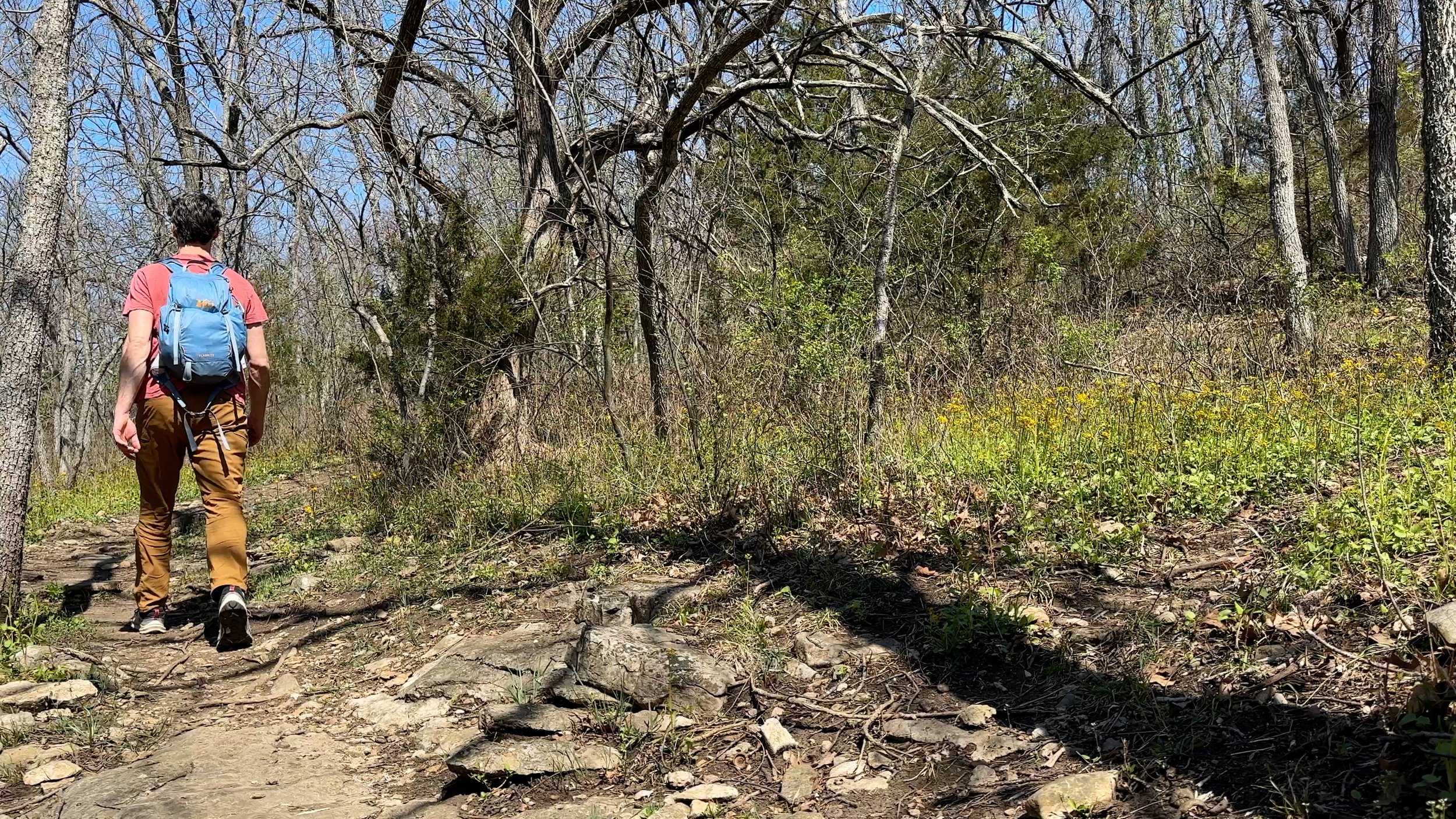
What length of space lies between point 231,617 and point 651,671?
2179 mm

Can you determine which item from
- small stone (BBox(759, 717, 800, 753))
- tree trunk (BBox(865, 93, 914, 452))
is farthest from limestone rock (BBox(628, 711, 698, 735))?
tree trunk (BBox(865, 93, 914, 452))

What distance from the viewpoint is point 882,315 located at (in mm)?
4898

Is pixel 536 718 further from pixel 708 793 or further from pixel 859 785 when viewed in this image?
pixel 859 785

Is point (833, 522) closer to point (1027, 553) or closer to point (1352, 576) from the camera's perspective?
point (1027, 553)

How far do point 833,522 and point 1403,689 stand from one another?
2559 millimetres

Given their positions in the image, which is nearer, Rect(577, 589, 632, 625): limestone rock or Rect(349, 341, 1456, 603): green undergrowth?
Rect(349, 341, 1456, 603): green undergrowth

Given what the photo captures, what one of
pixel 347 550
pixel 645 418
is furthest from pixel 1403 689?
pixel 347 550

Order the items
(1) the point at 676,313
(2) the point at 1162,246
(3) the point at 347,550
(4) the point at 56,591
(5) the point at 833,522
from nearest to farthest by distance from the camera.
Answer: (5) the point at 833,522, (4) the point at 56,591, (1) the point at 676,313, (3) the point at 347,550, (2) the point at 1162,246

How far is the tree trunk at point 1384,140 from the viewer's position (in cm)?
1312

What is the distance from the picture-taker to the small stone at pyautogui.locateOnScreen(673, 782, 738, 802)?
257 centimetres

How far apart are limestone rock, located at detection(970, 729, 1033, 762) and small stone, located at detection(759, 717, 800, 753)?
1.83ft

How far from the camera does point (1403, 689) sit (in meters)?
2.34

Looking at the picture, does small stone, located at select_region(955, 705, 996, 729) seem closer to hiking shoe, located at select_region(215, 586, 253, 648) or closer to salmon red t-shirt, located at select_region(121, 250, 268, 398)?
hiking shoe, located at select_region(215, 586, 253, 648)

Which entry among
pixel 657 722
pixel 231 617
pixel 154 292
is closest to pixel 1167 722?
pixel 657 722
